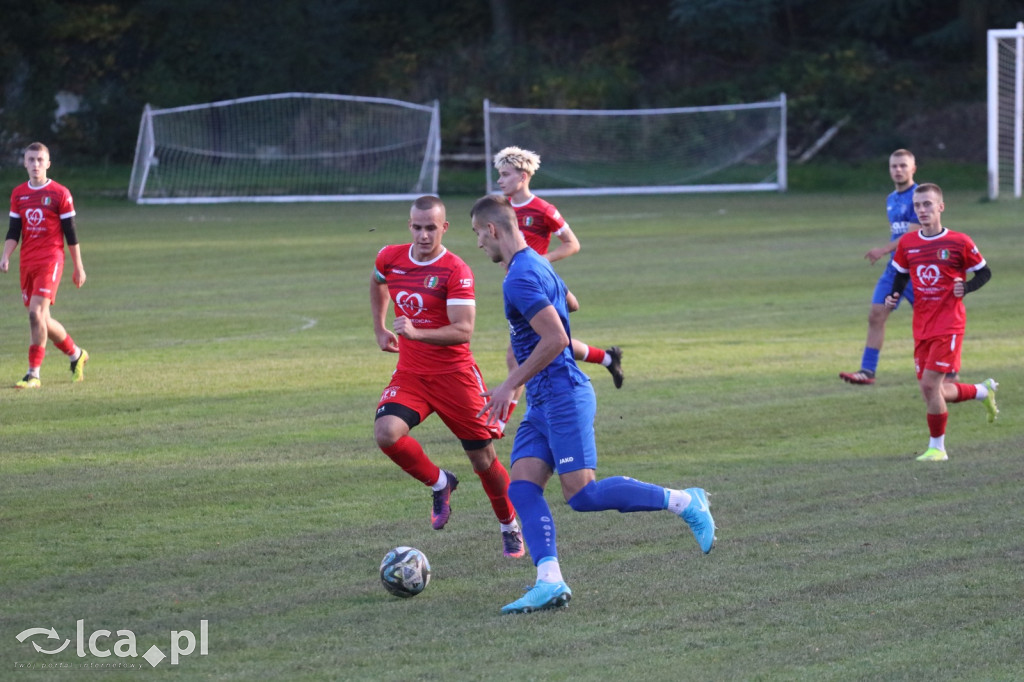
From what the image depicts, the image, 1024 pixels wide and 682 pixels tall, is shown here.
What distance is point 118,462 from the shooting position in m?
8.90

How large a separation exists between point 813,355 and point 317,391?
502 centimetres

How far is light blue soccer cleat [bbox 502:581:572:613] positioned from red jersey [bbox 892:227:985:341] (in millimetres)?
4566

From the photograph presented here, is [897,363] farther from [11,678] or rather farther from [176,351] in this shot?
[11,678]

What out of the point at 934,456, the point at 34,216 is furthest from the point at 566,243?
the point at 34,216

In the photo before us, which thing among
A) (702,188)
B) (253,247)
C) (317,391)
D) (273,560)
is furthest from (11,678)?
(702,188)

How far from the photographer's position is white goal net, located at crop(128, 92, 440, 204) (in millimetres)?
36906

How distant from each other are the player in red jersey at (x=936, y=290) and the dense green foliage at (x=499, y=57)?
35.7 m

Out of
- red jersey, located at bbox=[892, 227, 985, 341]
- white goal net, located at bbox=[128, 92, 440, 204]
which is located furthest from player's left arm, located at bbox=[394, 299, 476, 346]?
white goal net, located at bbox=[128, 92, 440, 204]

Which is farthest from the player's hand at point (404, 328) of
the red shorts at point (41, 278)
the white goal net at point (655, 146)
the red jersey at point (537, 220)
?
the white goal net at point (655, 146)

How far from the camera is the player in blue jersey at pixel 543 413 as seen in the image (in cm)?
570

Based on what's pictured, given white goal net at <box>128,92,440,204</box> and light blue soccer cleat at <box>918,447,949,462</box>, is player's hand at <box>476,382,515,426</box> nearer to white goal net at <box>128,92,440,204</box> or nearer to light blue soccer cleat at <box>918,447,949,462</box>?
light blue soccer cleat at <box>918,447,949,462</box>

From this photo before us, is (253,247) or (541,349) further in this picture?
(253,247)

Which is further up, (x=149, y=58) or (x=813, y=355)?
→ (x=149, y=58)

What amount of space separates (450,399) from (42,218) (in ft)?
22.6
